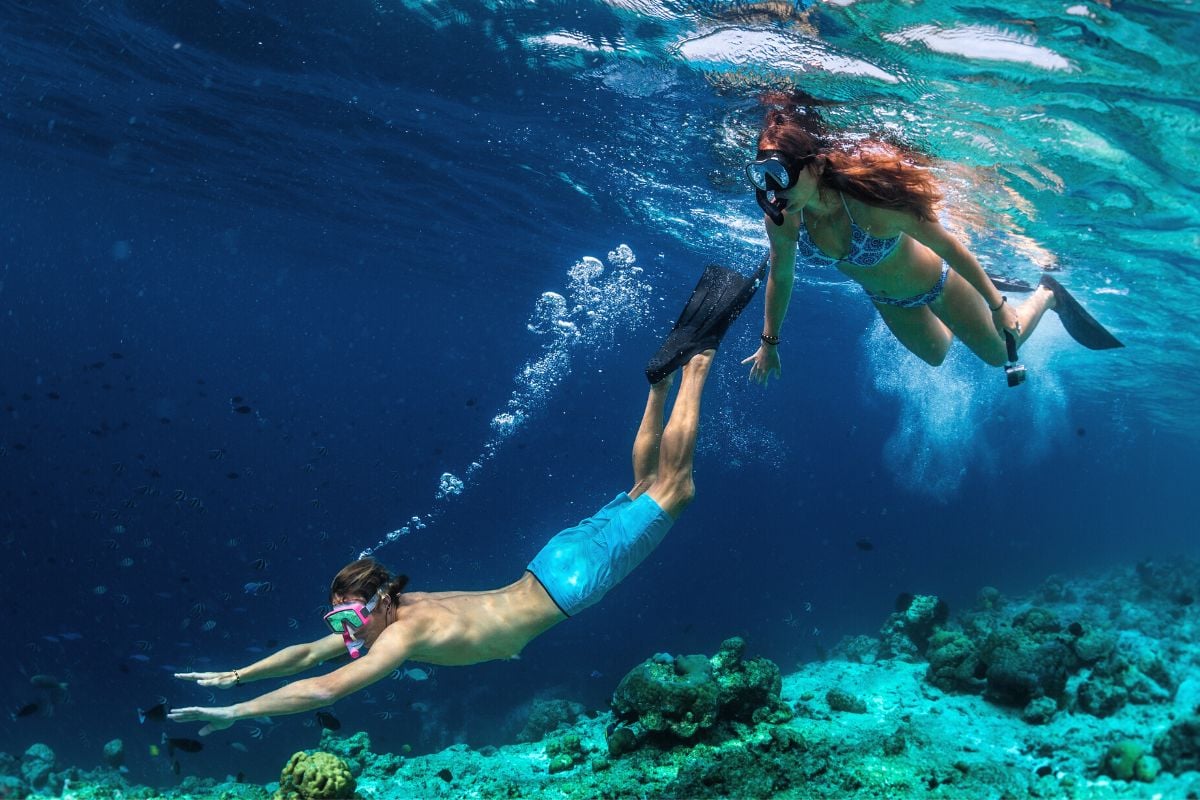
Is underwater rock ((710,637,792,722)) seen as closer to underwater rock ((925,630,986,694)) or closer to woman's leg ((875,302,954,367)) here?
underwater rock ((925,630,986,694))

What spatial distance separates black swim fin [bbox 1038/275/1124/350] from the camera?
7.98 m

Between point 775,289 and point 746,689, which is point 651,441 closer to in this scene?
point 775,289

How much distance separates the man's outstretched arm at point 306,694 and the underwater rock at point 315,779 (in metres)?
1.28

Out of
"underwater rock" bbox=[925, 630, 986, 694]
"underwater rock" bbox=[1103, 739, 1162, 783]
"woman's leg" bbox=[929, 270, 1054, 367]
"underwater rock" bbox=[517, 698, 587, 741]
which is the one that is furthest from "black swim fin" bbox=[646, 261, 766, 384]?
"underwater rock" bbox=[517, 698, 587, 741]

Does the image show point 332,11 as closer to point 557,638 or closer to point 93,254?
point 557,638

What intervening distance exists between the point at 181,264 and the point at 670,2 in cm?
5435

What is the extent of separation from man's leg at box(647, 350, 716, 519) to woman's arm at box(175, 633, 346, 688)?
313 centimetres

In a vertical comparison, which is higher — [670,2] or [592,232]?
[670,2]

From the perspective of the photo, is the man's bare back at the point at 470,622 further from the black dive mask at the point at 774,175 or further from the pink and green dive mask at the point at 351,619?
the black dive mask at the point at 774,175

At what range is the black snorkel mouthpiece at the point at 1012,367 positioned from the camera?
629 centimetres

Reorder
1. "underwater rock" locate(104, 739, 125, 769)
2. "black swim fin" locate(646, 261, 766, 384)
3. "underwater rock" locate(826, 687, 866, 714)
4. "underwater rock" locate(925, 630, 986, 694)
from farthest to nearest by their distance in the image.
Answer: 1. "underwater rock" locate(104, 739, 125, 769)
2. "underwater rock" locate(826, 687, 866, 714)
3. "underwater rock" locate(925, 630, 986, 694)
4. "black swim fin" locate(646, 261, 766, 384)

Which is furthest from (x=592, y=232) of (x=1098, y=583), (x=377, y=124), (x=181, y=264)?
(x=181, y=264)

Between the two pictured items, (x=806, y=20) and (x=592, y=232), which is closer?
(x=806, y=20)

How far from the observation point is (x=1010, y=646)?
8523mm
